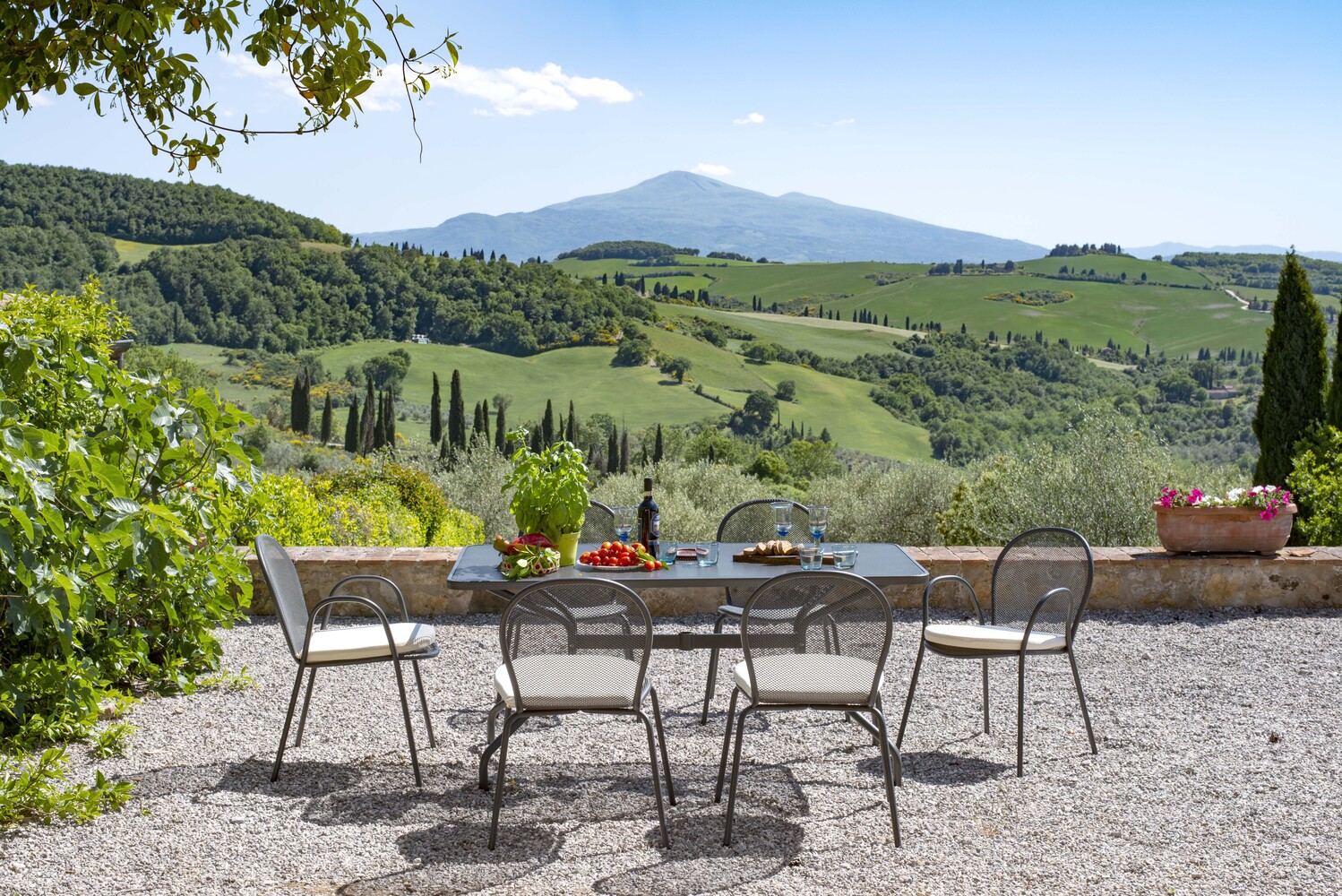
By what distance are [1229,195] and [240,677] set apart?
78.6 feet

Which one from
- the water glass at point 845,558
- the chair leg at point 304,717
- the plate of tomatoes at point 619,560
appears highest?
the water glass at point 845,558

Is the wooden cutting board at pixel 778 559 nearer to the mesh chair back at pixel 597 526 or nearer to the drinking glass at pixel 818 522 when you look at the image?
the drinking glass at pixel 818 522

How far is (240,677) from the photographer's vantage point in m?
4.37

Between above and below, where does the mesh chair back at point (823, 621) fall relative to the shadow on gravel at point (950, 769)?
above

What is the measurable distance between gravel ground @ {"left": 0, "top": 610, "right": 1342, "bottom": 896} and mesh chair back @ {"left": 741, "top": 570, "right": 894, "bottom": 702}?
468 mm

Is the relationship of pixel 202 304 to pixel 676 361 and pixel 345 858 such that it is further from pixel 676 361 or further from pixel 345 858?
pixel 345 858

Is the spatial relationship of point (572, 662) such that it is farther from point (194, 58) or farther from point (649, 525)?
point (194, 58)

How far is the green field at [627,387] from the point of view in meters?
44.6

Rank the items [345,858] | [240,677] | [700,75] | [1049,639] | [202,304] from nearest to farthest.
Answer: [345,858] < [1049,639] < [240,677] < [700,75] < [202,304]

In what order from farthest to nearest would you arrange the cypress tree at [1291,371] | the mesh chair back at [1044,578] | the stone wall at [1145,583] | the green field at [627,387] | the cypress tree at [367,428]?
the green field at [627,387] → the cypress tree at [367,428] → the cypress tree at [1291,371] → the stone wall at [1145,583] → the mesh chair back at [1044,578]

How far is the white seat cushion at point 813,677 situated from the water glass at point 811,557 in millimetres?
486

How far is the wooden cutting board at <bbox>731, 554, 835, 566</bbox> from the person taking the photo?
11.9 feet

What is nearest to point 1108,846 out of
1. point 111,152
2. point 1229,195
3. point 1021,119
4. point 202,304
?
point 111,152

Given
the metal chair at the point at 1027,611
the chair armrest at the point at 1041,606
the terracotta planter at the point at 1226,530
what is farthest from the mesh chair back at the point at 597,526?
the terracotta planter at the point at 1226,530
